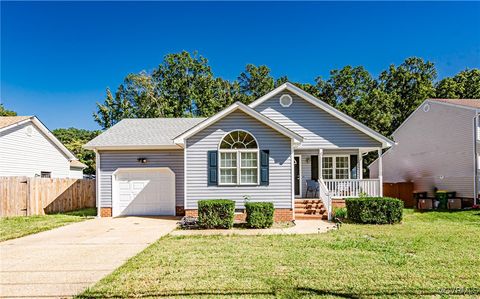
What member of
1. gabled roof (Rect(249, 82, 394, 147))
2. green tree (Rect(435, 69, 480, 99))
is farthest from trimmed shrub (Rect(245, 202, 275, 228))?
green tree (Rect(435, 69, 480, 99))

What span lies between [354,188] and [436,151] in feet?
28.7

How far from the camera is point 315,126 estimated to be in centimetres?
1511

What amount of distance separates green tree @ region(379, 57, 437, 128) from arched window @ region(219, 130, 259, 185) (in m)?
24.5

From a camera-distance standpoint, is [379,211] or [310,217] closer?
[379,211]

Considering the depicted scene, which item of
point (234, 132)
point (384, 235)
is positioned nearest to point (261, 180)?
point (234, 132)

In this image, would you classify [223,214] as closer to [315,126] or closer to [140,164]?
[140,164]

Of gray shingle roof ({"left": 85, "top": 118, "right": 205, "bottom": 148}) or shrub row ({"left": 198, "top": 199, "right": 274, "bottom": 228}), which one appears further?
gray shingle roof ({"left": 85, "top": 118, "right": 205, "bottom": 148})

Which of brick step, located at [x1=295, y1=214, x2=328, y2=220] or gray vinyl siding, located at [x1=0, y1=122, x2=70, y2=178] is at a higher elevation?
gray vinyl siding, located at [x1=0, y1=122, x2=70, y2=178]

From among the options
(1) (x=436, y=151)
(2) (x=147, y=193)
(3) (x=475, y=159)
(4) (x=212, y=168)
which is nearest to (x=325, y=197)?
(4) (x=212, y=168)

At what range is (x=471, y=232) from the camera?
10.0 meters

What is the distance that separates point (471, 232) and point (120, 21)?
17.4m

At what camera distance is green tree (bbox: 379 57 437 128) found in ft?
106

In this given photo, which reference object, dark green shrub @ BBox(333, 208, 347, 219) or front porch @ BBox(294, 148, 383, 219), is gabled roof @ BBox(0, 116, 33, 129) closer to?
front porch @ BBox(294, 148, 383, 219)

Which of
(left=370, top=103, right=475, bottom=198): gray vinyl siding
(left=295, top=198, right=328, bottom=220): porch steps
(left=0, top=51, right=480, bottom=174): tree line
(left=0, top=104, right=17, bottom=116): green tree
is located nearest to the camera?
(left=295, top=198, right=328, bottom=220): porch steps
